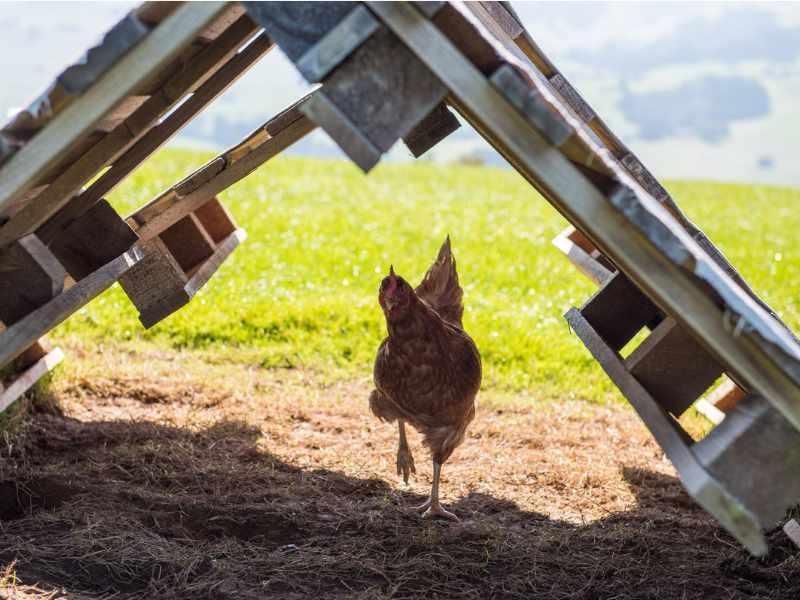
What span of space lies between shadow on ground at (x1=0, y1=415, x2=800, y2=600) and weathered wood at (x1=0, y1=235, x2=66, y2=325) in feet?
3.16

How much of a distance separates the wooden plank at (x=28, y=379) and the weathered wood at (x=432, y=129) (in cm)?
229

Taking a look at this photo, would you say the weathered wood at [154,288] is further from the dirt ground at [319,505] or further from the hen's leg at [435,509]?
the hen's leg at [435,509]

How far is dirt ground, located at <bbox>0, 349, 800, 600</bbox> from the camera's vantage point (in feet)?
12.1

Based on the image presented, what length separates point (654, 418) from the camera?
3041 mm

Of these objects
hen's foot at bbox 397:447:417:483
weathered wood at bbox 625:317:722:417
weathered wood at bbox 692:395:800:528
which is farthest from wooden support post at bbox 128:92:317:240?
weathered wood at bbox 692:395:800:528

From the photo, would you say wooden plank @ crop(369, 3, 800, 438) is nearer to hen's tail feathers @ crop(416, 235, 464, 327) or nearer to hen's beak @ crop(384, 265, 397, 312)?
hen's beak @ crop(384, 265, 397, 312)

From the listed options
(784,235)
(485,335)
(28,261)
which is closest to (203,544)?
(28,261)

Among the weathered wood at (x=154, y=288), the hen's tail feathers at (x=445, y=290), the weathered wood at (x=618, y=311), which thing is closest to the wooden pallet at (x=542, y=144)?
the weathered wood at (x=618, y=311)

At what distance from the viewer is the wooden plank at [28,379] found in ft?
15.5

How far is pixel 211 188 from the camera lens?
15.0ft

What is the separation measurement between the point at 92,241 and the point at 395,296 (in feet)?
4.34

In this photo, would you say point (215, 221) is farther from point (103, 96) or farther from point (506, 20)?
point (103, 96)

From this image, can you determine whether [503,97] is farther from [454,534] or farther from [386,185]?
[386,185]

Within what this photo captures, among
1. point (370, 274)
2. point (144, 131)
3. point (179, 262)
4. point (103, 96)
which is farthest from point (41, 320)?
point (370, 274)
